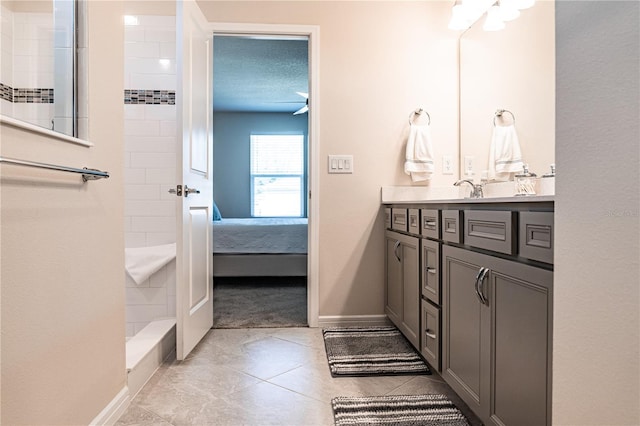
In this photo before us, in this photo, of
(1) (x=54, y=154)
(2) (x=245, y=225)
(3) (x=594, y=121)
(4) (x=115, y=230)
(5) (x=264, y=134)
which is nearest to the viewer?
(3) (x=594, y=121)

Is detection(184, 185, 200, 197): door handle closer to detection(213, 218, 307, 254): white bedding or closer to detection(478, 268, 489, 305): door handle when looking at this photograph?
detection(478, 268, 489, 305): door handle

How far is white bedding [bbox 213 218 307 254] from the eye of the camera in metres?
3.95

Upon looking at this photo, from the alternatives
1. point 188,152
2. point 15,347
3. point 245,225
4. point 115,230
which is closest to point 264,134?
point 245,225

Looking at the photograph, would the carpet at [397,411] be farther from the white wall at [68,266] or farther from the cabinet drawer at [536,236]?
the white wall at [68,266]

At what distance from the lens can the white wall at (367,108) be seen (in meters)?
2.69

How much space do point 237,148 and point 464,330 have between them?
6.14 metres

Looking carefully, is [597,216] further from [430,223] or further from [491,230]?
[430,223]

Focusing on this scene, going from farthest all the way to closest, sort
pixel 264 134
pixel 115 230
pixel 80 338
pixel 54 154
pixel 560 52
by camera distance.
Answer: pixel 264 134 → pixel 115 230 → pixel 80 338 → pixel 54 154 → pixel 560 52

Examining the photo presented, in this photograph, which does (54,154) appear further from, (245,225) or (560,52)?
(245,225)

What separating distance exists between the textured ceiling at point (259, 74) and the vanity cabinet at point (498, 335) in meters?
2.72

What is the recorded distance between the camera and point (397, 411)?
1562mm

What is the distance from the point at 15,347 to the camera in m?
0.98

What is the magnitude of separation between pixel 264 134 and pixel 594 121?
21.7ft

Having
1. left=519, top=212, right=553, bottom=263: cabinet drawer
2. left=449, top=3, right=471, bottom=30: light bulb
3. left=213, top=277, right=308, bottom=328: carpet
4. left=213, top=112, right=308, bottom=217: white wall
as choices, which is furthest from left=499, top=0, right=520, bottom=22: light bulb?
left=213, top=112, right=308, bottom=217: white wall
